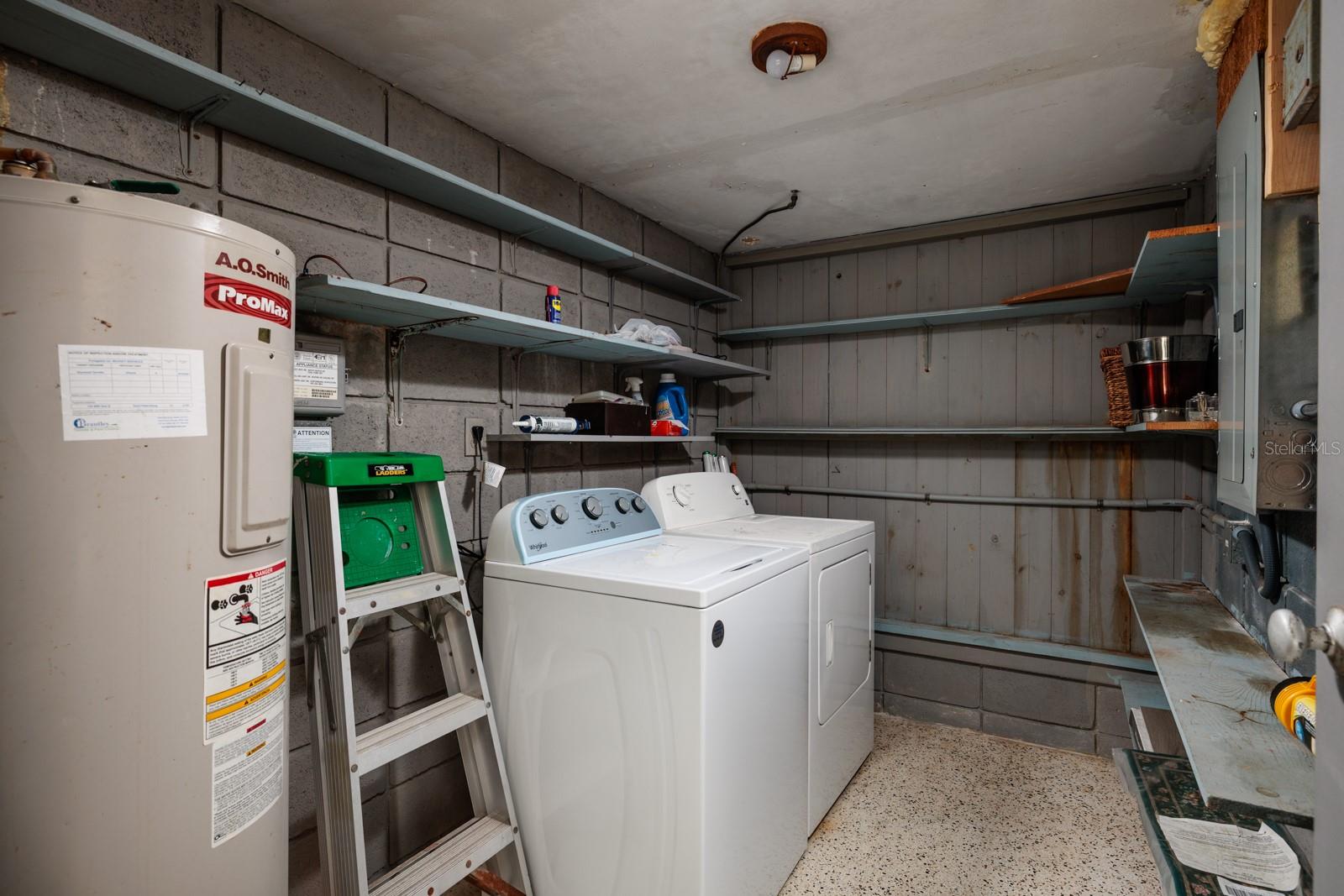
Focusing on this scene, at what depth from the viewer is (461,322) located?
1.79 meters

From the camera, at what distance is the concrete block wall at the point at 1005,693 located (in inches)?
106

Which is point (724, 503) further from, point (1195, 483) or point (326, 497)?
point (1195, 483)

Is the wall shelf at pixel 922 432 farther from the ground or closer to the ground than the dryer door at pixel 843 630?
farther from the ground

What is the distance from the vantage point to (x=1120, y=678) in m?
2.45

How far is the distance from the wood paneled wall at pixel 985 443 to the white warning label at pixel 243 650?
2.67 meters

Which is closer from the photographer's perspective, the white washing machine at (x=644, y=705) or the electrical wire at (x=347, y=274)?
the white washing machine at (x=644, y=705)

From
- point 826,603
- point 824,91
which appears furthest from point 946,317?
point 826,603

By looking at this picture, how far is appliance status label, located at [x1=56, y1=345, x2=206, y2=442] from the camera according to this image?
2.88 feet

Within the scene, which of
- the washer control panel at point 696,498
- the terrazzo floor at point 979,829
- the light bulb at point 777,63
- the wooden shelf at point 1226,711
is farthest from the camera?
the washer control panel at point 696,498

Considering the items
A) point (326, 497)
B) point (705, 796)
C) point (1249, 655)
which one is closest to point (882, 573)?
point (1249, 655)

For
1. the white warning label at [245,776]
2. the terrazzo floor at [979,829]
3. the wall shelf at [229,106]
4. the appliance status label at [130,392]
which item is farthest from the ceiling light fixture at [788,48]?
the terrazzo floor at [979,829]

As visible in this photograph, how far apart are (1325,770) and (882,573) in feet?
8.48

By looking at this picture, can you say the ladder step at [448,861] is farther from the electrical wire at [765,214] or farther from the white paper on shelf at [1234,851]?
the electrical wire at [765,214]

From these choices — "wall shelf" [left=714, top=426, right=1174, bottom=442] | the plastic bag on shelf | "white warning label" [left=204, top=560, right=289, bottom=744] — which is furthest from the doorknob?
"wall shelf" [left=714, top=426, right=1174, bottom=442]
